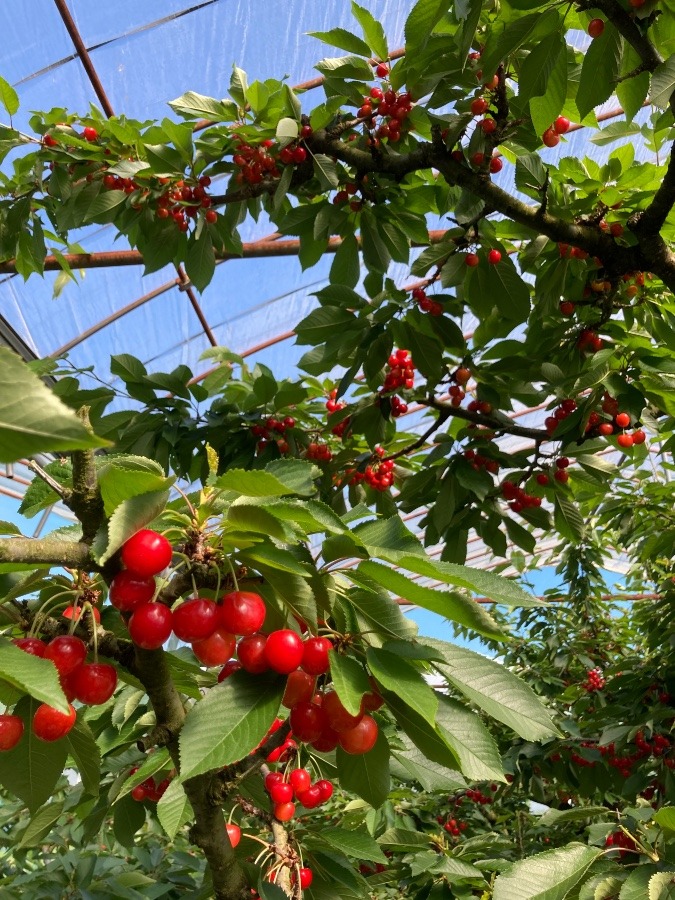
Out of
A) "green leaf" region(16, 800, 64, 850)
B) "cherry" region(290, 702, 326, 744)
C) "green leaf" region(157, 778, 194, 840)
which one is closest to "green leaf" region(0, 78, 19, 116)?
"green leaf" region(16, 800, 64, 850)

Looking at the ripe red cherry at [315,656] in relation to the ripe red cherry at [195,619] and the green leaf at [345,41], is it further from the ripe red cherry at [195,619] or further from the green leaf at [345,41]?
the green leaf at [345,41]

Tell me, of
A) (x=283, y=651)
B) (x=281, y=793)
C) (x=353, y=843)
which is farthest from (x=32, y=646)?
(x=353, y=843)

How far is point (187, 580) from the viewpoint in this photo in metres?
0.86

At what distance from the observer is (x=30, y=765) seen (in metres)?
0.85

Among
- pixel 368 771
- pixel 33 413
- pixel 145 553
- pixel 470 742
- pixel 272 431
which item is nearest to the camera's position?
pixel 33 413

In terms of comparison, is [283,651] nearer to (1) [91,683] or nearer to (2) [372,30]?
(1) [91,683]

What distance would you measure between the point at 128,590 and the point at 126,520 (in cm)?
11

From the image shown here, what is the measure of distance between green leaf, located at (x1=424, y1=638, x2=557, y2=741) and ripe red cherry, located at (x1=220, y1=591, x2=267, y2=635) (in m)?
0.21

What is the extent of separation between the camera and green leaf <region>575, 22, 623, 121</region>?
1.65m

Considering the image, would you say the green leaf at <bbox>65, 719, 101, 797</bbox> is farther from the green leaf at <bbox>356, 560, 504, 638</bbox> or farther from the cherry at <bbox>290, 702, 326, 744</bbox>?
the green leaf at <bbox>356, 560, 504, 638</bbox>

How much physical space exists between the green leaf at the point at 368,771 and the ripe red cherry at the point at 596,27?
1629 millimetres

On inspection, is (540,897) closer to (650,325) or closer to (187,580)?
(187,580)

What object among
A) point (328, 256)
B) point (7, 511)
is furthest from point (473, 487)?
point (7, 511)

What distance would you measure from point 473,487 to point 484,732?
5.62 ft
